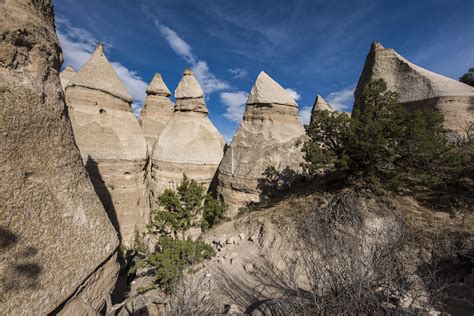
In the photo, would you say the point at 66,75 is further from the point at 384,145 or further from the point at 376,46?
the point at 376,46

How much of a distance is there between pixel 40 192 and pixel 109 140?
7.03m

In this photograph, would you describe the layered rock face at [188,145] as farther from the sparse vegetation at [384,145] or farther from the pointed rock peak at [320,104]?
the pointed rock peak at [320,104]

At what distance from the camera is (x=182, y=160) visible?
35.0 ft

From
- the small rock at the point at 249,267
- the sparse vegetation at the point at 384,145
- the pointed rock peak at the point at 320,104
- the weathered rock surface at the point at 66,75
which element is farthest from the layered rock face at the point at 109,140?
the pointed rock peak at the point at 320,104

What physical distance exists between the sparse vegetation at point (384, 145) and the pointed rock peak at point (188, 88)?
7.19m

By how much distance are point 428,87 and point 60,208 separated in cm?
1424

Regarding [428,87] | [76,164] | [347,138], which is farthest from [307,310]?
[428,87]

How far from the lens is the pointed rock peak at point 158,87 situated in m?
15.1

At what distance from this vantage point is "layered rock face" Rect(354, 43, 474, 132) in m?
9.56

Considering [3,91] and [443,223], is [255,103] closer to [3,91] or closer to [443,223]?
[443,223]

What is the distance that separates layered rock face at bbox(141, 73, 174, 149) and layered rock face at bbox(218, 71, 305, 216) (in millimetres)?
6960

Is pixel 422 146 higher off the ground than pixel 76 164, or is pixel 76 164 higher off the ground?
pixel 422 146

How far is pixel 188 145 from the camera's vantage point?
11039 millimetres

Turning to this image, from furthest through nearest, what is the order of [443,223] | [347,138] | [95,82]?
Answer: [95,82] < [347,138] < [443,223]
